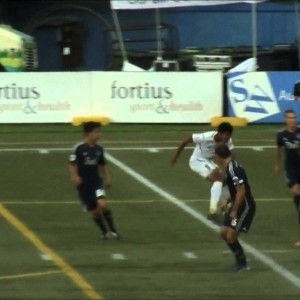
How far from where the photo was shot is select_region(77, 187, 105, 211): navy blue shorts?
1798cm

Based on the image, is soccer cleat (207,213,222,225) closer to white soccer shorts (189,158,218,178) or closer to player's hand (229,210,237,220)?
white soccer shorts (189,158,218,178)

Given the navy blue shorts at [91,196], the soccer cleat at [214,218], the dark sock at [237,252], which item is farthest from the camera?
the soccer cleat at [214,218]

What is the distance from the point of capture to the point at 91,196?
18.0 metres

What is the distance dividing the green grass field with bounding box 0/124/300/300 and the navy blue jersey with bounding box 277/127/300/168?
1.06m

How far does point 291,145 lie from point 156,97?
12881 mm

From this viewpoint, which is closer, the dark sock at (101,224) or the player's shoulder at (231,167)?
the player's shoulder at (231,167)

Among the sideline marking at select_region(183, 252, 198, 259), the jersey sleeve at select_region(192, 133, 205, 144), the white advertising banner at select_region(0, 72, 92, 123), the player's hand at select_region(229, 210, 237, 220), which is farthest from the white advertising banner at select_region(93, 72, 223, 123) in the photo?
the player's hand at select_region(229, 210, 237, 220)

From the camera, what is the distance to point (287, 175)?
62.2 feet

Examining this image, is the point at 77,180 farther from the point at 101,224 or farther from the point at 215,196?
the point at 215,196

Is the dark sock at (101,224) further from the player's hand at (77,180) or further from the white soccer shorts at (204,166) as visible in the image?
the white soccer shorts at (204,166)

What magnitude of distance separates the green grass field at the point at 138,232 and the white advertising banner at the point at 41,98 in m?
2.01

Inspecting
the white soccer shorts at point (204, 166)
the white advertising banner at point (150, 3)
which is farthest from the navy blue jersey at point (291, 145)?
the white advertising banner at point (150, 3)

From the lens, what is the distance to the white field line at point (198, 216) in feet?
51.4

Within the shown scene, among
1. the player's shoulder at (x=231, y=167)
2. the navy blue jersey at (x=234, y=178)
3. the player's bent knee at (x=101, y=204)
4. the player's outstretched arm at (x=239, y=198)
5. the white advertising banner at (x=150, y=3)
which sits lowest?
the player's bent knee at (x=101, y=204)
